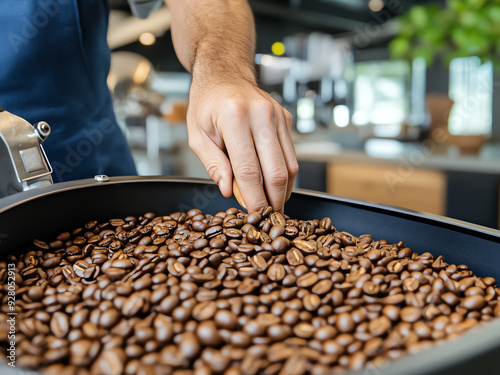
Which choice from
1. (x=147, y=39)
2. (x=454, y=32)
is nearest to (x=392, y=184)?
(x=454, y=32)

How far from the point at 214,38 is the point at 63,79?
1.42ft

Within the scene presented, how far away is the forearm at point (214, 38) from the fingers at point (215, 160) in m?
0.14

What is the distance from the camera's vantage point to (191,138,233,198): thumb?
830mm

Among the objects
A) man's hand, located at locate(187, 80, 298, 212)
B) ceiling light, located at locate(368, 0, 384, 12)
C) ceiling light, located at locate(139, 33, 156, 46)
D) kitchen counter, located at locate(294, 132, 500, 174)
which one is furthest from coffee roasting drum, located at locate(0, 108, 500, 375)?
ceiling light, located at locate(139, 33, 156, 46)

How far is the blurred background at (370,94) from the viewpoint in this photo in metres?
2.44

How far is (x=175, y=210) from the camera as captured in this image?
955 mm

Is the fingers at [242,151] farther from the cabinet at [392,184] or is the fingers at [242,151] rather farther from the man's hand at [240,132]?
the cabinet at [392,184]

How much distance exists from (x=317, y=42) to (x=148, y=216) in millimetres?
5115

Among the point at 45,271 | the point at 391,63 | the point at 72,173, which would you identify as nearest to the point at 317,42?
the point at 391,63

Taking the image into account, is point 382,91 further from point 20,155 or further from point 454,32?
point 20,155

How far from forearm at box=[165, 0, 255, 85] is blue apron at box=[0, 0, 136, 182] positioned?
25 centimetres

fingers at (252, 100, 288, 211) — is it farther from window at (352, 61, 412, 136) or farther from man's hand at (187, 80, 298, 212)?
window at (352, 61, 412, 136)

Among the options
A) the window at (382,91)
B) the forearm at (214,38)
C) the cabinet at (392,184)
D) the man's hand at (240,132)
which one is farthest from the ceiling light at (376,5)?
the man's hand at (240,132)

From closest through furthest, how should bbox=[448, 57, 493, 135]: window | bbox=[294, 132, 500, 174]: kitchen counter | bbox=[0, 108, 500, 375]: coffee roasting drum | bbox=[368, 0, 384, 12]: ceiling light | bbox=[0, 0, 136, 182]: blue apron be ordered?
bbox=[0, 108, 500, 375]: coffee roasting drum → bbox=[0, 0, 136, 182]: blue apron → bbox=[294, 132, 500, 174]: kitchen counter → bbox=[448, 57, 493, 135]: window → bbox=[368, 0, 384, 12]: ceiling light
